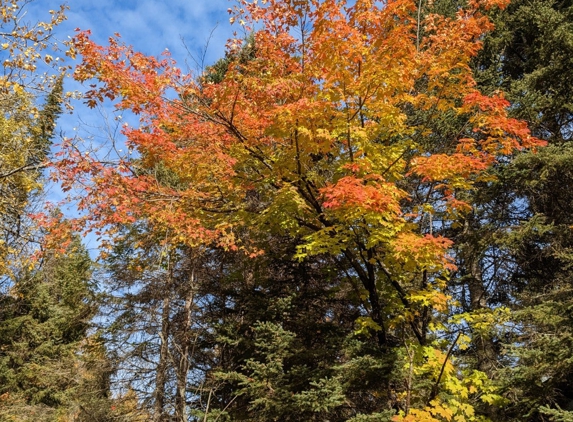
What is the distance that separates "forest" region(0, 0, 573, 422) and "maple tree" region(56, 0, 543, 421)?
0.04 m

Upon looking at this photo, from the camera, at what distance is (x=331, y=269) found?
8227 millimetres

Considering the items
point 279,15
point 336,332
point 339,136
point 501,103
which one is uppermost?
point 279,15

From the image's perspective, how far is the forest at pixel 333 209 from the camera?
572 centimetres

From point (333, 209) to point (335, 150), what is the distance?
4.55 feet

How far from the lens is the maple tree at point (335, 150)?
5.64 metres

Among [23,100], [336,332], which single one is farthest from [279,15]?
[336,332]

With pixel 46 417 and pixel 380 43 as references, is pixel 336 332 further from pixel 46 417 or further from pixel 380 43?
pixel 46 417

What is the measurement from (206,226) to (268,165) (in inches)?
65.0

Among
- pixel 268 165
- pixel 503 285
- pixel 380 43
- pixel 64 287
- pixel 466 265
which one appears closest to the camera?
pixel 380 43

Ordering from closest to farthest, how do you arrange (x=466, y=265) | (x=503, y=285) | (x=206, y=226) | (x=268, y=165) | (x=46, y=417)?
(x=268, y=165)
(x=206, y=226)
(x=466, y=265)
(x=503, y=285)
(x=46, y=417)

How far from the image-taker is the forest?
5719mm

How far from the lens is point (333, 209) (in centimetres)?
579

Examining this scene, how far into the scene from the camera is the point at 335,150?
267 inches

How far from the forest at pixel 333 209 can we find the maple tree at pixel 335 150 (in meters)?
0.04
